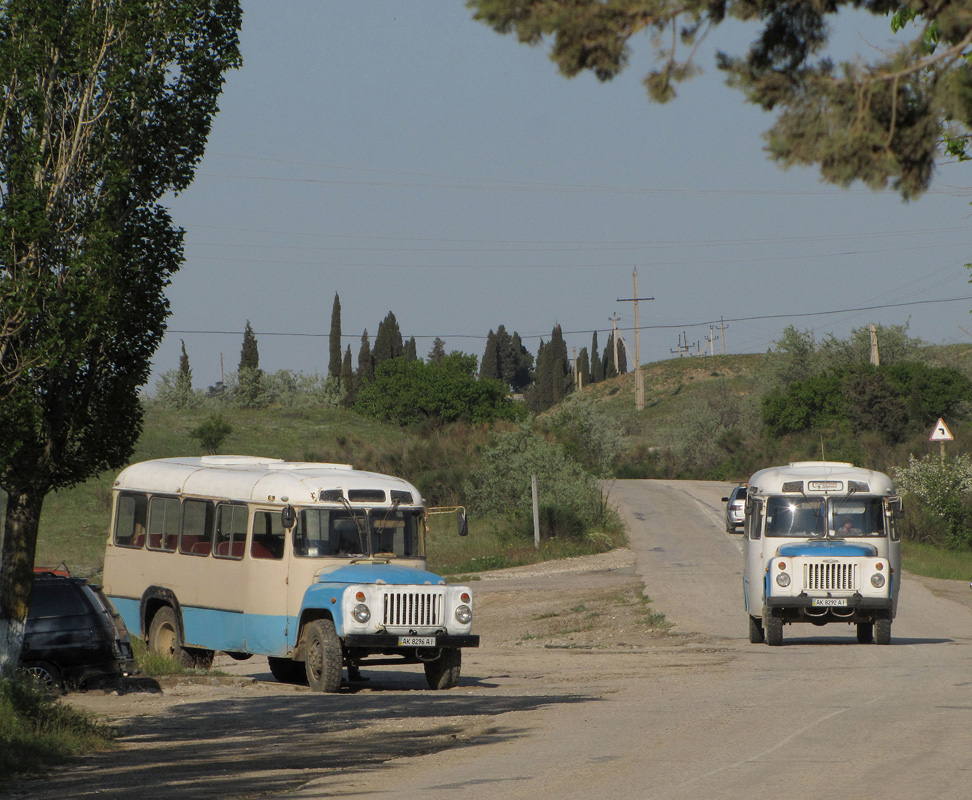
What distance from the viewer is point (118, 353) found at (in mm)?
13984

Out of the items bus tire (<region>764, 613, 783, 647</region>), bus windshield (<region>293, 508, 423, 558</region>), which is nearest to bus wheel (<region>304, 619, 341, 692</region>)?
bus windshield (<region>293, 508, 423, 558</region>)

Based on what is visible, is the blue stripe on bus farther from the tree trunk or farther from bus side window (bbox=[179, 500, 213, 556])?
the tree trunk

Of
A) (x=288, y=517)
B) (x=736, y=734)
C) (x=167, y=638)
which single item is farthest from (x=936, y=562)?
(x=736, y=734)

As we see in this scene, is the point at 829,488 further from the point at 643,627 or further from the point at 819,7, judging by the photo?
the point at 819,7

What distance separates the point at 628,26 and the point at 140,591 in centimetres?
1425

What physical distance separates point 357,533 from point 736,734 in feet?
22.1

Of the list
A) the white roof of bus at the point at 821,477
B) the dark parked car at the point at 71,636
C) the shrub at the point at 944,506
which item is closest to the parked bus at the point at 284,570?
the dark parked car at the point at 71,636

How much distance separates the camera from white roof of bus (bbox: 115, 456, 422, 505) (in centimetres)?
1745

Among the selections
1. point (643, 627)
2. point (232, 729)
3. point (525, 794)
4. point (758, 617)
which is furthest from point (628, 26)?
point (643, 627)

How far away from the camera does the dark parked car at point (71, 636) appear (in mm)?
15328

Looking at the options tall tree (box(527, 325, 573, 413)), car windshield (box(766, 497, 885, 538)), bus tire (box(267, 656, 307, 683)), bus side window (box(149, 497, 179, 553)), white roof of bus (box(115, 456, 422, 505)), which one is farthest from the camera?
tall tree (box(527, 325, 573, 413))

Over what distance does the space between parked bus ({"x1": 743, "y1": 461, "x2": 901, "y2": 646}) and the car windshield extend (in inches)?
0.6

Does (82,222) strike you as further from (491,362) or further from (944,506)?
(491,362)

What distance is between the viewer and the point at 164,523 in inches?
759
